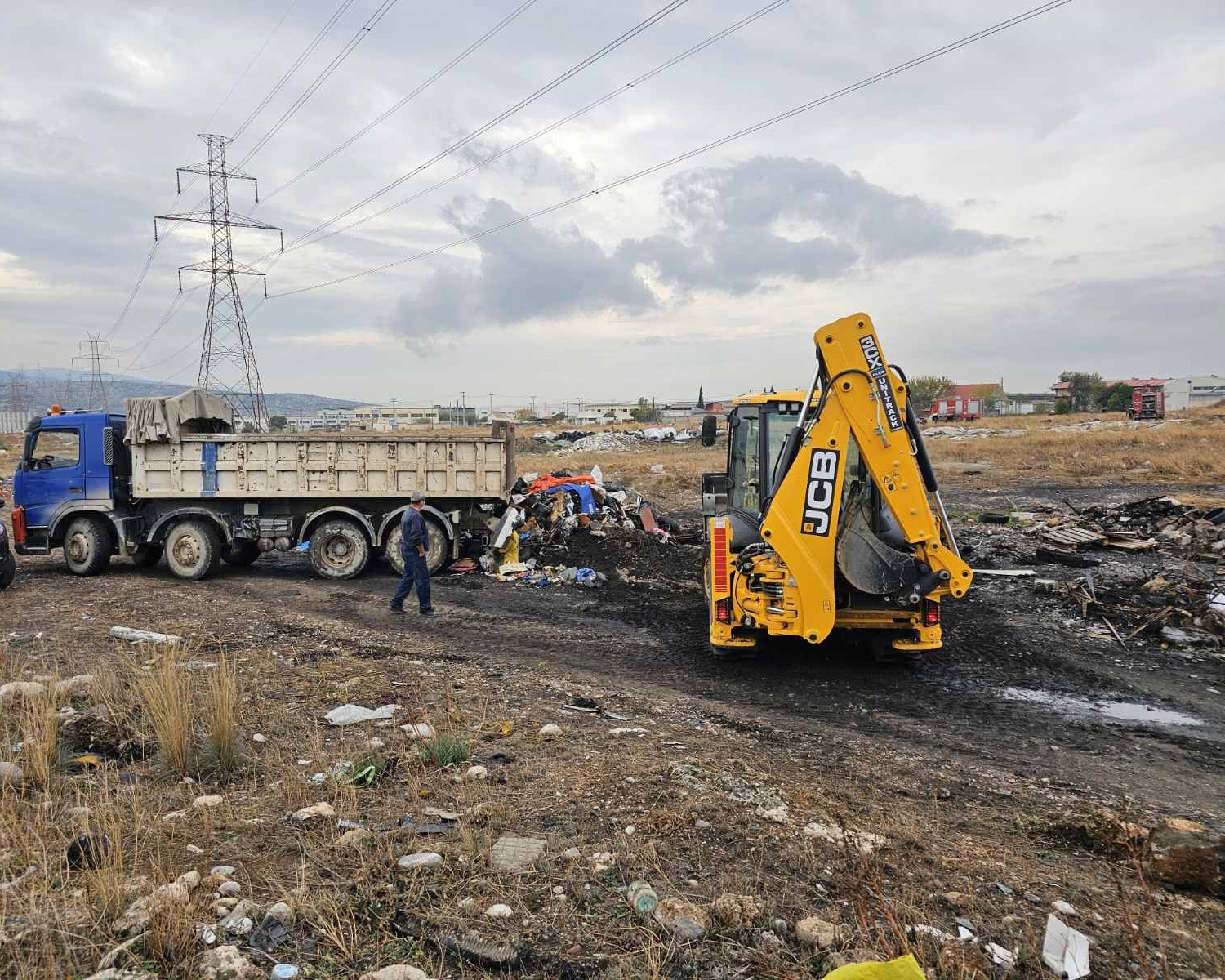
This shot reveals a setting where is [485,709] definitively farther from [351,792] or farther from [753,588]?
[753,588]

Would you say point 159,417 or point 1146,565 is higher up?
point 159,417

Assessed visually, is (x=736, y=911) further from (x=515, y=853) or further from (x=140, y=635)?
(x=140, y=635)

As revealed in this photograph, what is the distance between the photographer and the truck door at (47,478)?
12.4 m

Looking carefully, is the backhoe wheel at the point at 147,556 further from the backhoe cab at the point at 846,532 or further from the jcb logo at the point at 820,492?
the jcb logo at the point at 820,492

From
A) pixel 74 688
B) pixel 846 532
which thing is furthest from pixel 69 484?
pixel 846 532

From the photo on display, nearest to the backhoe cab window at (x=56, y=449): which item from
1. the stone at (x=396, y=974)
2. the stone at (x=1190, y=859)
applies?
the stone at (x=396, y=974)

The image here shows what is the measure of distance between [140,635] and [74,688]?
2539 mm

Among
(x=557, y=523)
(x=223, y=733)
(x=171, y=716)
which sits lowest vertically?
Result: (x=223, y=733)

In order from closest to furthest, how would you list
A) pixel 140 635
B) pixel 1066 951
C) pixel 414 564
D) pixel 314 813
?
pixel 1066 951, pixel 314 813, pixel 140 635, pixel 414 564

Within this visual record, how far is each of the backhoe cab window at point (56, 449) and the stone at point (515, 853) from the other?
11.7m

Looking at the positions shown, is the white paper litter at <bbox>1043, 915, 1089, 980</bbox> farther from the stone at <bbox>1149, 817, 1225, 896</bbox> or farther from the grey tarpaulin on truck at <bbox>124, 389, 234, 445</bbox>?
the grey tarpaulin on truck at <bbox>124, 389, 234, 445</bbox>

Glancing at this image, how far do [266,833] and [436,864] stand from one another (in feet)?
3.22

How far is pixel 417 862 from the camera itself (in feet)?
11.8

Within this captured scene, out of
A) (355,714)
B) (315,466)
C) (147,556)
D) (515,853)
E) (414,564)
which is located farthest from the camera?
(147,556)
